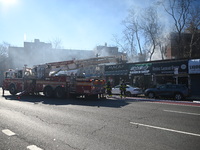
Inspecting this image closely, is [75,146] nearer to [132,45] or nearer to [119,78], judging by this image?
[119,78]

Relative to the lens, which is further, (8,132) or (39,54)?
(39,54)

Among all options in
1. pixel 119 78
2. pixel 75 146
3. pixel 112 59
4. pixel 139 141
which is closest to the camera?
pixel 75 146

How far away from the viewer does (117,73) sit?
26.8m

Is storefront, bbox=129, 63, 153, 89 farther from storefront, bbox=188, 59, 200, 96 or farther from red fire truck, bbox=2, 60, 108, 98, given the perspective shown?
red fire truck, bbox=2, 60, 108, 98

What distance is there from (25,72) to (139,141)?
53.8 feet

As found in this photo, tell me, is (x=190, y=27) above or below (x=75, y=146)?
above

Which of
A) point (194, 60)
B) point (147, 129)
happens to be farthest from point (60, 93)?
point (194, 60)

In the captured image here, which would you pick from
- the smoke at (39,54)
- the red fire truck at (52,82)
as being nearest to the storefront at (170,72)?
the red fire truck at (52,82)

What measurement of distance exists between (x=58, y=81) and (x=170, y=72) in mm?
12590

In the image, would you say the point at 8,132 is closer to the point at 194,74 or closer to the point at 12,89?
the point at 12,89

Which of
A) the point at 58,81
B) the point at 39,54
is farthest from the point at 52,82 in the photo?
the point at 39,54

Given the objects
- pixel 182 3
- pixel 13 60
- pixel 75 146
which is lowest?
pixel 75 146

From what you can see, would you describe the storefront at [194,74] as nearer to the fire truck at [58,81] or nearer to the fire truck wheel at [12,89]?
the fire truck at [58,81]

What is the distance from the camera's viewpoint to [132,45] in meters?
35.9
